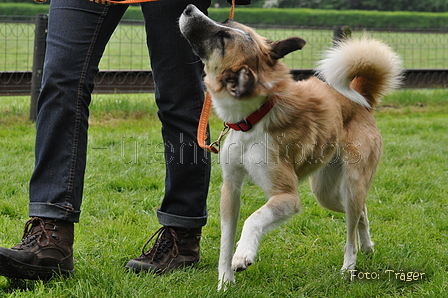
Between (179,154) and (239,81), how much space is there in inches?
21.1

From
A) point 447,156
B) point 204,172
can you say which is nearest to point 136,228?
point 204,172

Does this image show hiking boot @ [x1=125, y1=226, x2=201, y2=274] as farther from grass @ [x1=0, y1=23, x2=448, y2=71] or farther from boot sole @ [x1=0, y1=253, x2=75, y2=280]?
grass @ [x1=0, y1=23, x2=448, y2=71]

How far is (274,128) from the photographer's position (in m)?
2.64

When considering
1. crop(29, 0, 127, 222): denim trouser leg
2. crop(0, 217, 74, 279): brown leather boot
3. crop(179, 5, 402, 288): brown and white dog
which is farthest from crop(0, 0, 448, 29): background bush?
crop(0, 217, 74, 279): brown leather boot

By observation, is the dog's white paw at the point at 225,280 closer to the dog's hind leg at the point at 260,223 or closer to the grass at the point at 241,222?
the grass at the point at 241,222

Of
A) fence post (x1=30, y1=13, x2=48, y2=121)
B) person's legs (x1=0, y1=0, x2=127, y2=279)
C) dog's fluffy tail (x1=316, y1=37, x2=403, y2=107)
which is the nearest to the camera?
person's legs (x1=0, y1=0, x2=127, y2=279)

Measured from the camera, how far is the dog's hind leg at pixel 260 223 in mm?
2268

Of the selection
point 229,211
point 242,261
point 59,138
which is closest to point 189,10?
point 59,138

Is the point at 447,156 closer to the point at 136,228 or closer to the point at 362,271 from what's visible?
the point at 362,271

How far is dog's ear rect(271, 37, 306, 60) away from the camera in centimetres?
264

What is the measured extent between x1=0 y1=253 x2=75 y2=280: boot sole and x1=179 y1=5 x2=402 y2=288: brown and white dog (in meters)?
0.80

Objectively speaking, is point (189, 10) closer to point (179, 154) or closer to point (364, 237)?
point (179, 154)

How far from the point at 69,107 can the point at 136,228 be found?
3.79ft

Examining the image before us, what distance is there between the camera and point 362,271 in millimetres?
2908
